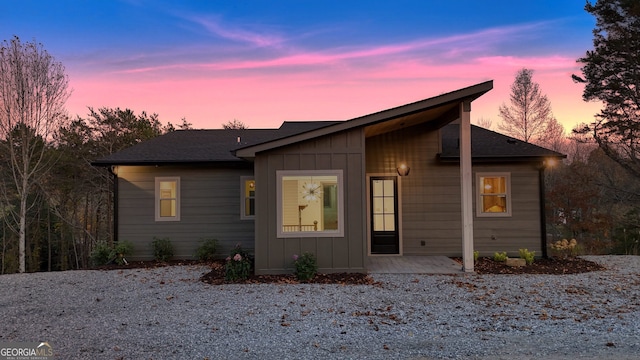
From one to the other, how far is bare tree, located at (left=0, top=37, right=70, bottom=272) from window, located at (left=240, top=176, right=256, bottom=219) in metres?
8.17

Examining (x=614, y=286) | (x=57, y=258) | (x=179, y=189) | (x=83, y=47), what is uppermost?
(x=83, y=47)

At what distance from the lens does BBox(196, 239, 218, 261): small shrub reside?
889 centimetres

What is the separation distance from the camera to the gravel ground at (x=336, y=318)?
347 cm

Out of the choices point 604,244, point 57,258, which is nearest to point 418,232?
point 604,244

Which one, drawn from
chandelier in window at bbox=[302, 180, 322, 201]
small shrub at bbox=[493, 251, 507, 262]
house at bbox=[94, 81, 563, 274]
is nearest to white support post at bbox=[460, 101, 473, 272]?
house at bbox=[94, 81, 563, 274]

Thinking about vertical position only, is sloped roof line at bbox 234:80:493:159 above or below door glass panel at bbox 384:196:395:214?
above

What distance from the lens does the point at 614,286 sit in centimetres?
617

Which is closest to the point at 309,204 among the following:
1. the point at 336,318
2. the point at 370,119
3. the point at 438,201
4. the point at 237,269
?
the point at 237,269

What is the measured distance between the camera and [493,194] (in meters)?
9.12

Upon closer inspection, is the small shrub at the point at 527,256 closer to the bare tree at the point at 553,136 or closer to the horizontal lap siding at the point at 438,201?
the horizontal lap siding at the point at 438,201

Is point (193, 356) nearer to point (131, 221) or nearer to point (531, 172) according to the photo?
point (131, 221)

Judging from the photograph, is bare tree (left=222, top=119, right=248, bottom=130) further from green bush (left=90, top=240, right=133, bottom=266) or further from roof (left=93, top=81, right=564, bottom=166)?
green bush (left=90, top=240, right=133, bottom=266)

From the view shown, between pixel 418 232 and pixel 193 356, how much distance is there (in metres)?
6.80

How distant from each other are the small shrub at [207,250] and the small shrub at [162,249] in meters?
0.72
